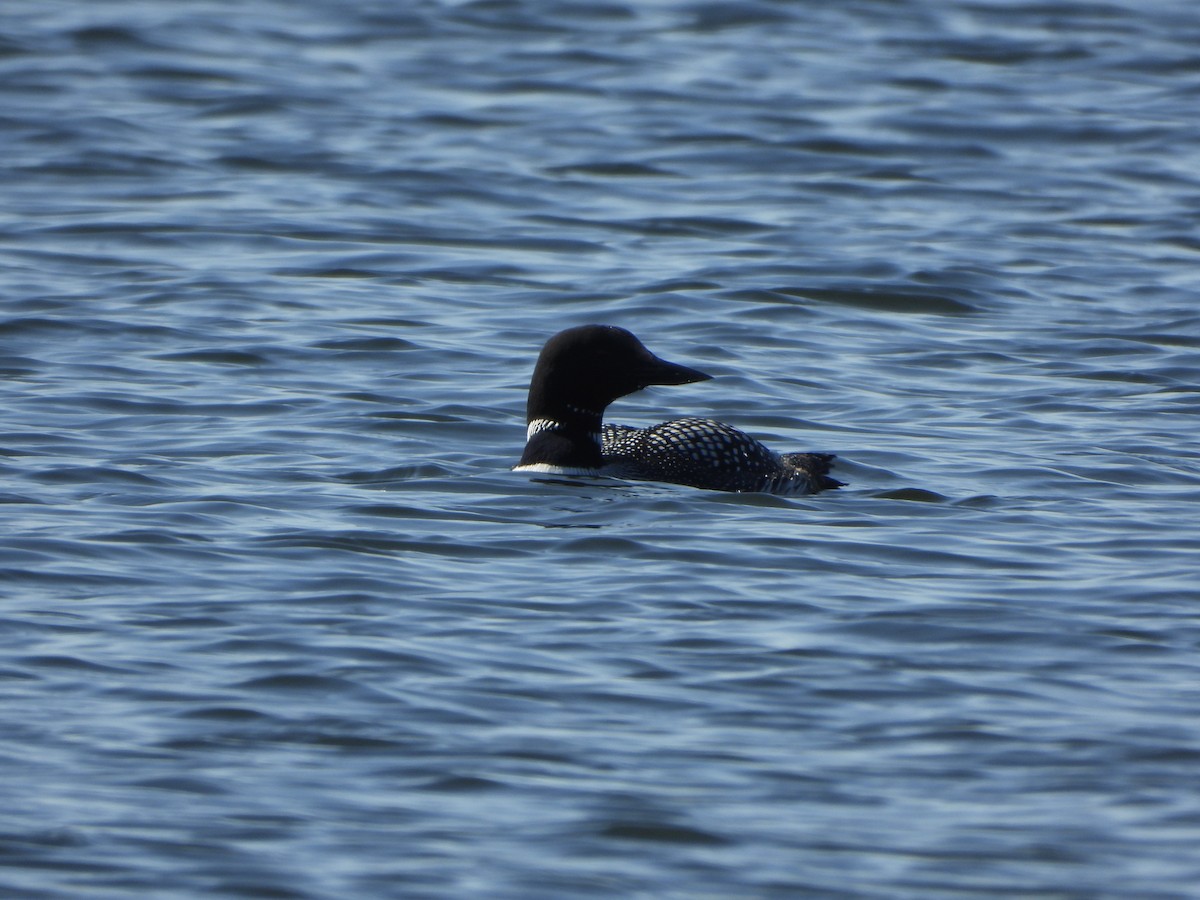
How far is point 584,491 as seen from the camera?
287 inches

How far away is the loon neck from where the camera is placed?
291 inches

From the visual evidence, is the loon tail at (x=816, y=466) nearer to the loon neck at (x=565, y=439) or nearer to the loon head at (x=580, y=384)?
the loon head at (x=580, y=384)

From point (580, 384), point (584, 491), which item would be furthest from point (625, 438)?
point (584, 491)

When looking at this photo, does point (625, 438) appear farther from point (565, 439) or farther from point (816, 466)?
point (816, 466)

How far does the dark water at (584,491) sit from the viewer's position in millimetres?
4383

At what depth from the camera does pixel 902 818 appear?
4398 mm

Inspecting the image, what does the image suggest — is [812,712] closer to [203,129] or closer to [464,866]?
[464,866]

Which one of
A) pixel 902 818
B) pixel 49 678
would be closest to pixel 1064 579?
pixel 902 818

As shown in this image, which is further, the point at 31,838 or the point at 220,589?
the point at 220,589

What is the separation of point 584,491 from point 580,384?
1.33 ft

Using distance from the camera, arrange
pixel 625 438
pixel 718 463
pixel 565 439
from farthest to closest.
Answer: pixel 625 438 < pixel 565 439 < pixel 718 463

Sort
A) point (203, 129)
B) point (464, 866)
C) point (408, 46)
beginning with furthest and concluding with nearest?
1. point (408, 46)
2. point (203, 129)
3. point (464, 866)

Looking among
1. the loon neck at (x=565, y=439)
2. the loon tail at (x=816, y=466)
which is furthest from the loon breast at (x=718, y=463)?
the loon neck at (x=565, y=439)

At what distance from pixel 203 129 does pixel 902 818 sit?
1096 centimetres
